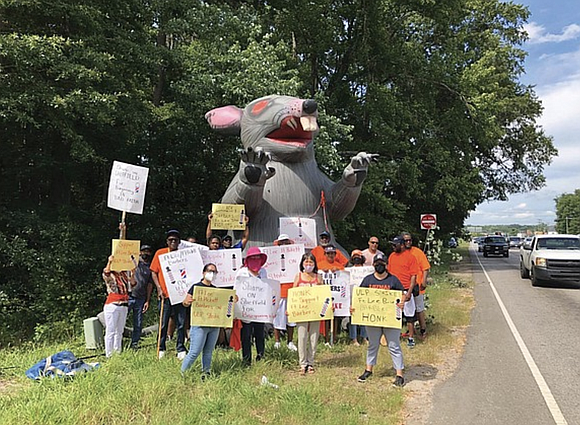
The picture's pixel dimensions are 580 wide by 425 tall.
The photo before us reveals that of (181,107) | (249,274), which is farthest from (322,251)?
(181,107)

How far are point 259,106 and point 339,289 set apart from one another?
3169 mm

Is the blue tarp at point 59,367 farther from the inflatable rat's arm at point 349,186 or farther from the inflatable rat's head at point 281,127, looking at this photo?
the inflatable rat's arm at point 349,186

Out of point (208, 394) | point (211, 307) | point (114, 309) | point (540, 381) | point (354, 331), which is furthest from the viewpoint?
point (354, 331)

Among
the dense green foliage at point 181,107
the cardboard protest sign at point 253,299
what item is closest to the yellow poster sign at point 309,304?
the cardboard protest sign at point 253,299

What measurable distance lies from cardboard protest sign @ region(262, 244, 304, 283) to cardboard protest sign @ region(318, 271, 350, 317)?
1.25 feet

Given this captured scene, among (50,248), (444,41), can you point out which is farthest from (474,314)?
(444,41)

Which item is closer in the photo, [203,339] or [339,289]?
[203,339]

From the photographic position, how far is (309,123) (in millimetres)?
7082

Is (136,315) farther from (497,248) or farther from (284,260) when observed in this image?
(497,248)

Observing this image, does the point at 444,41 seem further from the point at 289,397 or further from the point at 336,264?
the point at 289,397

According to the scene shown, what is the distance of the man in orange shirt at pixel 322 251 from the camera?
23.3ft

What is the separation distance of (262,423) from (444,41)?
2142cm

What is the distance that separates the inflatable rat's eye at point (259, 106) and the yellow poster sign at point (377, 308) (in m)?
3.57

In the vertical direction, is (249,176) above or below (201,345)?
A: above
